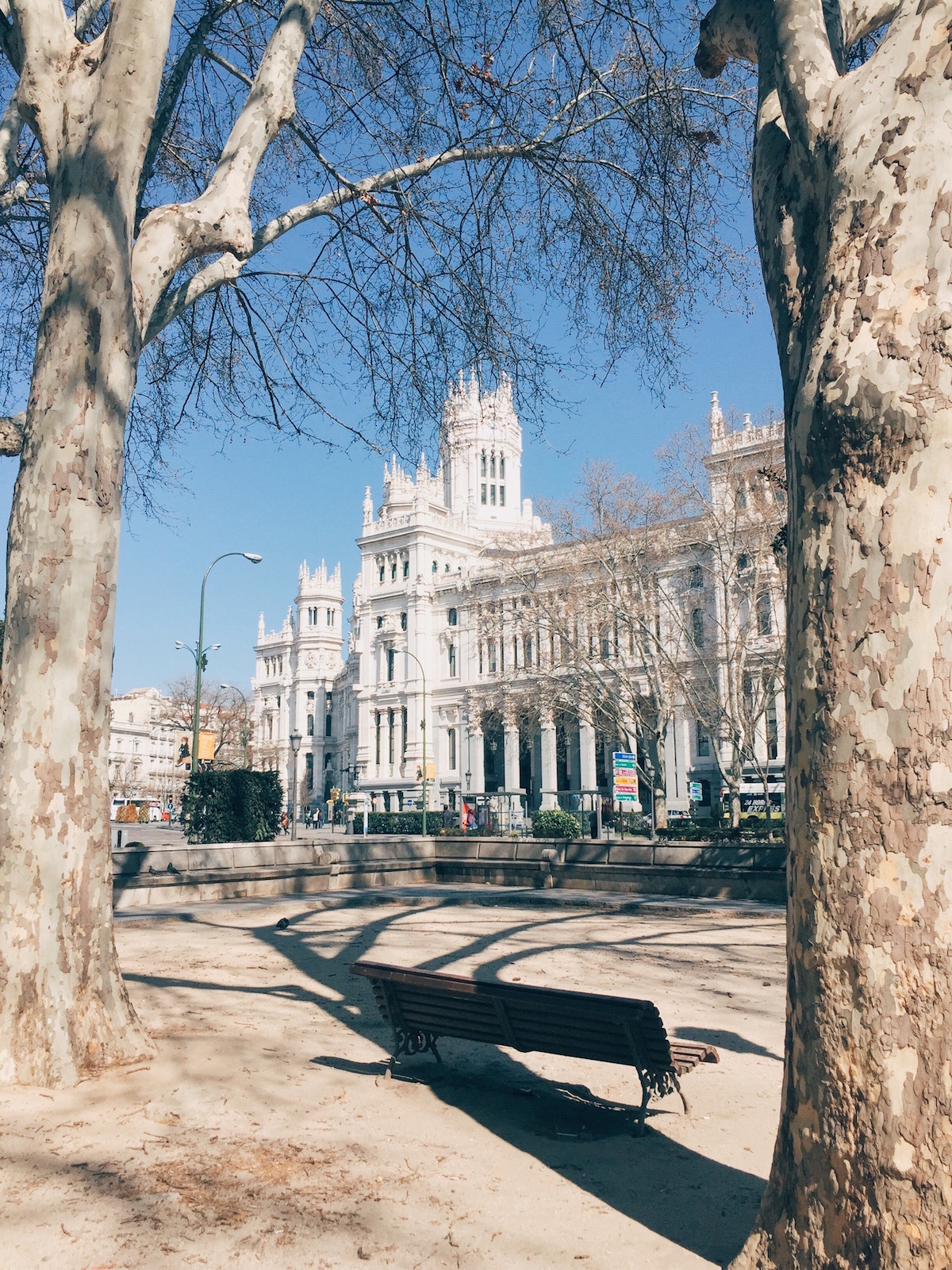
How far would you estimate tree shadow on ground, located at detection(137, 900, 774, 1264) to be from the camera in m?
3.66

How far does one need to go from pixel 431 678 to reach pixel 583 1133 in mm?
69375

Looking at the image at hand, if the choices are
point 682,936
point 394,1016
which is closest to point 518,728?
point 682,936

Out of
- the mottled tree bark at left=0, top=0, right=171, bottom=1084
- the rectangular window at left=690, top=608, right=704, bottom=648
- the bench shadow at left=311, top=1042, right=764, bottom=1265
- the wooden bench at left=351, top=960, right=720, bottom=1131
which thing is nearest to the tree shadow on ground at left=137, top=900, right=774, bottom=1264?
the bench shadow at left=311, top=1042, right=764, bottom=1265

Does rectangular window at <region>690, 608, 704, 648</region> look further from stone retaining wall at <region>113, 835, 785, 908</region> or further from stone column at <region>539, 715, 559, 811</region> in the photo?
stone column at <region>539, 715, 559, 811</region>

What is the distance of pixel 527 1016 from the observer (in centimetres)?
482

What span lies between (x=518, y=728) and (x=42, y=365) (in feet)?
148

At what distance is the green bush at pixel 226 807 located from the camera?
18.8 meters

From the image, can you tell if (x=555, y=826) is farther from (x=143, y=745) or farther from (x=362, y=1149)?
(x=143, y=745)

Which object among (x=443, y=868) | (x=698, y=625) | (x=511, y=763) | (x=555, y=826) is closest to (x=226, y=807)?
(x=443, y=868)

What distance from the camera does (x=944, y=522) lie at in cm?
264

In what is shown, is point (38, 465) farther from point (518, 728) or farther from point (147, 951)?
point (518, 728)

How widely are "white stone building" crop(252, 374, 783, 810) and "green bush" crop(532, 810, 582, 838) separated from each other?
4282mm

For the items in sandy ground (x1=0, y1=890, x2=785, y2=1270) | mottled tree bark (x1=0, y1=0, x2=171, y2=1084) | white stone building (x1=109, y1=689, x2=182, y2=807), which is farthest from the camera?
white stone building (x1=109, y1=689, x2=182, y2=807)

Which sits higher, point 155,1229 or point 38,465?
point 38,465
